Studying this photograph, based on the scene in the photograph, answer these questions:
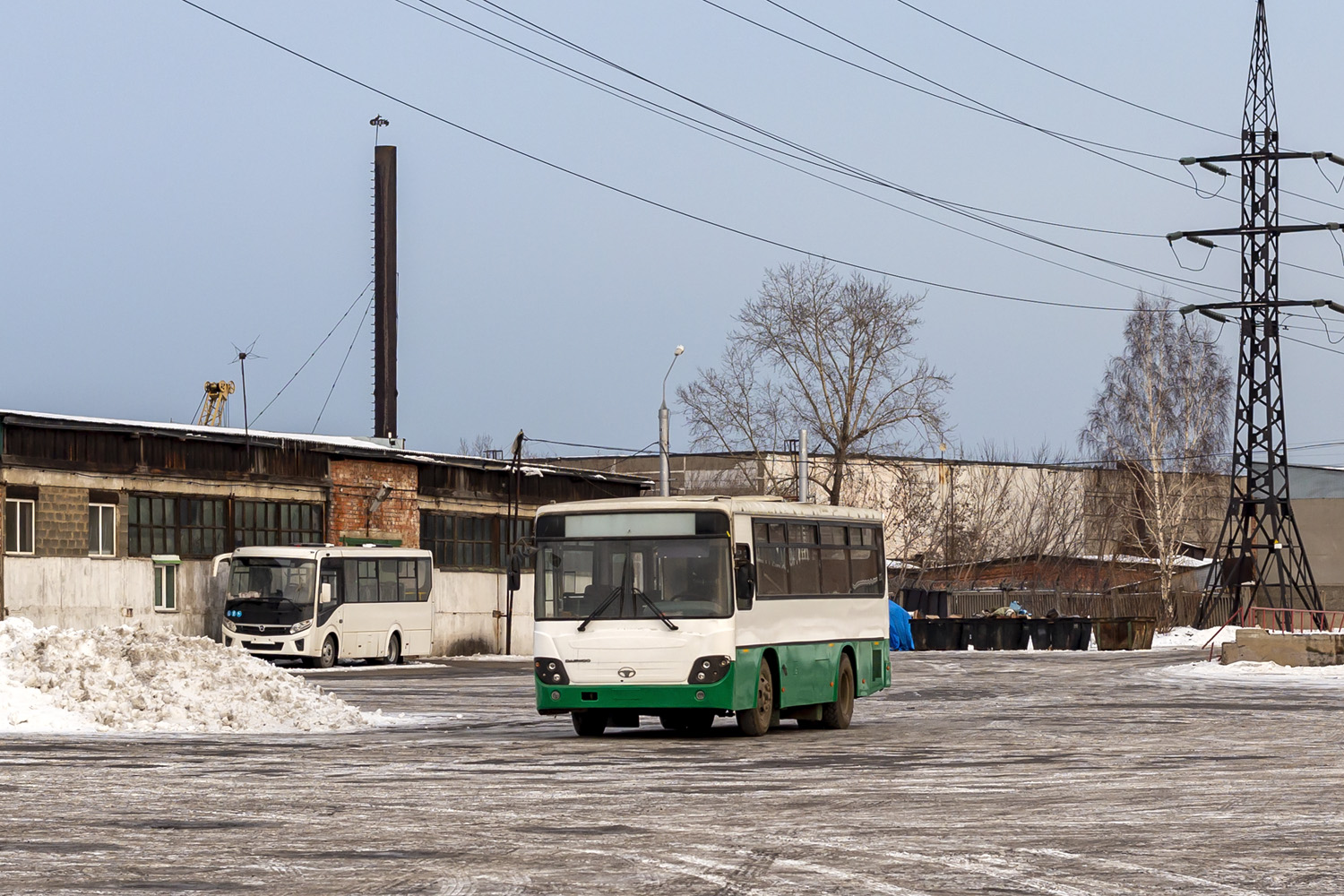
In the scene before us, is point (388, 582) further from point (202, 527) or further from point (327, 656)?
point (202, 527)

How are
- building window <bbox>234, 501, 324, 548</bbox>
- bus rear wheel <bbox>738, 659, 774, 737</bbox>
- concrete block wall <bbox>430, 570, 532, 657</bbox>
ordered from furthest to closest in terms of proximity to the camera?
1. concrete block wall <bbox>430, 570, 532, 657</bbox>
2. building window <bbox>234, 501, 324, 548</bbox>
3. bus rear wheel <bbox>738, 659, 774, 737</bbox>

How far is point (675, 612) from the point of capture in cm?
2122

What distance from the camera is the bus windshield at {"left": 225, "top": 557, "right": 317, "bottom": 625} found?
45.2 meters

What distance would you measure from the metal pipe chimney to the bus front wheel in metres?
20.6

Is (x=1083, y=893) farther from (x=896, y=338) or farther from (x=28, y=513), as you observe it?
(x=896, y=338)

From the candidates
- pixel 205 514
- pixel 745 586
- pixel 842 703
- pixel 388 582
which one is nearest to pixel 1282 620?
pixel 388 582

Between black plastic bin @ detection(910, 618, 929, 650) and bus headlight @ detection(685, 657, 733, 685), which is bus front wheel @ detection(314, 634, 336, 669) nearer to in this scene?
black plastic bin @ detection(910, 618, 929, 650)

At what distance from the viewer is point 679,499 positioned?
71.6 ft

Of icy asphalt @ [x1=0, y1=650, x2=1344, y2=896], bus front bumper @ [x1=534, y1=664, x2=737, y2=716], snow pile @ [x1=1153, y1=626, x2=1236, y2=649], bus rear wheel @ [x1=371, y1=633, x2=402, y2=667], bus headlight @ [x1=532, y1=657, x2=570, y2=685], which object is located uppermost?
bus headlight @ [x1=532, y1=657, x2=570, y2=685]

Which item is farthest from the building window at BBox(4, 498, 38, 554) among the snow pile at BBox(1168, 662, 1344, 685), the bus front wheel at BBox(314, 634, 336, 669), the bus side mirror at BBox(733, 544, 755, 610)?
the snow pile at BBox(1168, 662, 1344, 685)

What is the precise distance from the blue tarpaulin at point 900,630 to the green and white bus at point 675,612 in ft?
110

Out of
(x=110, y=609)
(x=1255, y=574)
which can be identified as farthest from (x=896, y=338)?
(x=110, y=609)

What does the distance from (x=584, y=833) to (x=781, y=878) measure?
2339 millimetres

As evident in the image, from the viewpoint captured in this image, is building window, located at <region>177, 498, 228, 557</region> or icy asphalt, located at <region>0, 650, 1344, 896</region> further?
building window, located at <region>177, 498, 228, 557</region>
